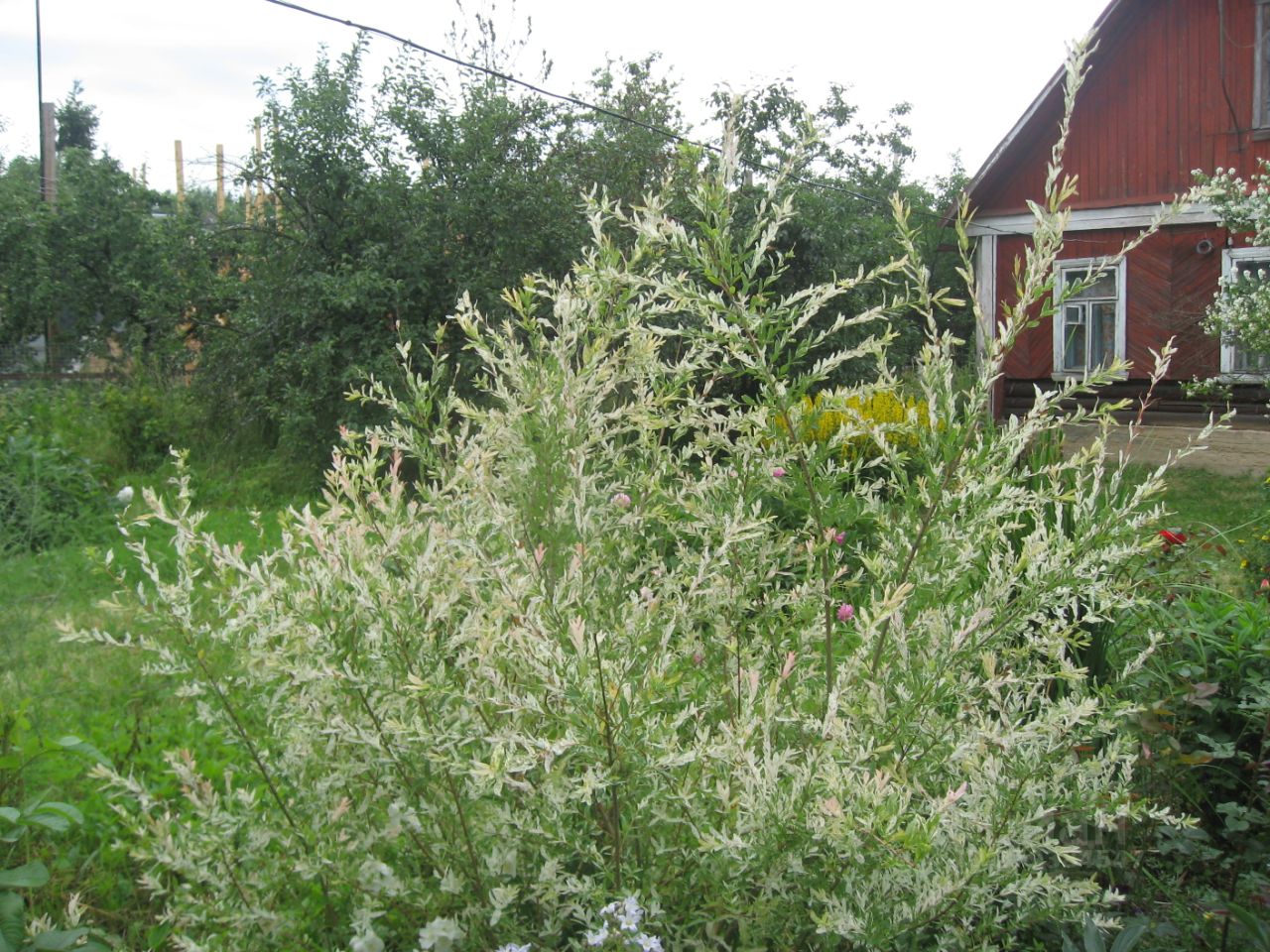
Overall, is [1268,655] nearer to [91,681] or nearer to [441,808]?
[441,808]

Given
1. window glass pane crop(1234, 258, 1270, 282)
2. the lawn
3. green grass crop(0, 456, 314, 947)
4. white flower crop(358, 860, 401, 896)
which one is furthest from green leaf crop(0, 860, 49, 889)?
window glass pane crop(1234, 258, 1270, 282)

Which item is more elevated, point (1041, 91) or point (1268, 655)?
point (1041, 91)

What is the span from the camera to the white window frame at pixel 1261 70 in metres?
12.1

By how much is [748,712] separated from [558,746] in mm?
442

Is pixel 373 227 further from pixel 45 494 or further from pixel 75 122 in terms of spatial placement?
pixel 75 122

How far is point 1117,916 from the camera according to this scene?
2191 mm

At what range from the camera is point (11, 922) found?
2.01 meters

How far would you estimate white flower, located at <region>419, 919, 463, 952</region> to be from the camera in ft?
5.82

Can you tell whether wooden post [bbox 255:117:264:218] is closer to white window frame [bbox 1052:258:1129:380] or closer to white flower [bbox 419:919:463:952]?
white window frame [bbox 1052:258:1129:380]


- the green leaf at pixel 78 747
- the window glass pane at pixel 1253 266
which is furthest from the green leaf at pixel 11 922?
the window glass pane at pixel 1253 266

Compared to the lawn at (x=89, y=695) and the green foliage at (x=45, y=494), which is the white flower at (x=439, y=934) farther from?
the green foliage at (x=45, y=494)

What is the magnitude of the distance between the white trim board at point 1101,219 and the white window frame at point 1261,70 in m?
1.11

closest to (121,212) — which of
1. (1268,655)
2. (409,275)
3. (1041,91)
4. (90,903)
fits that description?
(409,275)

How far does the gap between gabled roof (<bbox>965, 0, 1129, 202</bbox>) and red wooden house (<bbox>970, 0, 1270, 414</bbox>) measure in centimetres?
2
